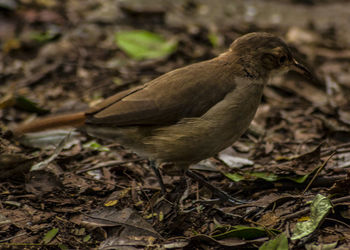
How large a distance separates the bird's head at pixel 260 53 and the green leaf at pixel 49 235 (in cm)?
202

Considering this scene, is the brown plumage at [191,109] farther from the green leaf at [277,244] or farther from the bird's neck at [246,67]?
the green leaf at [277,244]

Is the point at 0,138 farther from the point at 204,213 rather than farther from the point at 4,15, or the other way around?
the point at 4,15

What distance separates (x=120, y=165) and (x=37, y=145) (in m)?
0.88

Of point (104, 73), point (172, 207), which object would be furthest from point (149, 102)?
point (104, 73)

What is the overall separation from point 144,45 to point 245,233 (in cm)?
414

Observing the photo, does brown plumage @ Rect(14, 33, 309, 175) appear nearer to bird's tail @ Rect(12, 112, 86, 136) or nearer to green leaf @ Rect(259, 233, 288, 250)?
bird's tail @ Rect(12, 112, 86, 136)

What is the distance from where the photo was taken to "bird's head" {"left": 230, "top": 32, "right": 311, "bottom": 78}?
424cm

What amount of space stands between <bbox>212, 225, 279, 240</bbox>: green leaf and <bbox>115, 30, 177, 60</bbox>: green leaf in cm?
386

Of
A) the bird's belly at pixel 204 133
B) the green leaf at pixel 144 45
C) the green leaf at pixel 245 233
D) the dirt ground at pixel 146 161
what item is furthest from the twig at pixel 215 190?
the green leaf at pixel 144 45

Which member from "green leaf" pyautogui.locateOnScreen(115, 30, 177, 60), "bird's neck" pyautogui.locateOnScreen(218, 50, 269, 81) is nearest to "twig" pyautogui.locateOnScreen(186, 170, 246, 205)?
"bird's neck" pyautogui.locateOnScreen(218, 50, 269, 81)

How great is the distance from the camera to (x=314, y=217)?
3.44 metres

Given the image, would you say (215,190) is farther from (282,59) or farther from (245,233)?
(282,59)

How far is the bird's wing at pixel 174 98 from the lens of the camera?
157 inches

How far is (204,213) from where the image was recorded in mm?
4000
